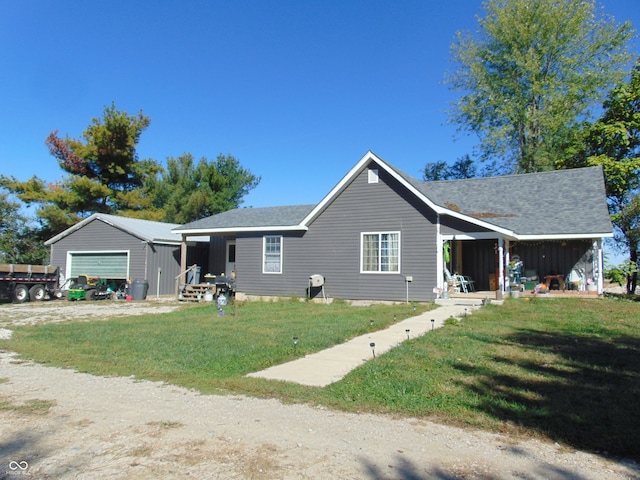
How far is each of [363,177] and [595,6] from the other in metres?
23.5

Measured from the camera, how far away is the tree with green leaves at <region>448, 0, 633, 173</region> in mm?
29203

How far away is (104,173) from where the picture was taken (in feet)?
108

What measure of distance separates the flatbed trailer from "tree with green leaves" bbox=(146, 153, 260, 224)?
13027 mm

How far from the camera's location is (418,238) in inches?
634

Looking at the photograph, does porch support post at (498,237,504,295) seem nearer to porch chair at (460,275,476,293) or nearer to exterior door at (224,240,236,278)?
porch chair at (460,275,476,293)

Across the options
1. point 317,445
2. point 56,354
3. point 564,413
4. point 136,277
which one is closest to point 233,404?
point 317,445

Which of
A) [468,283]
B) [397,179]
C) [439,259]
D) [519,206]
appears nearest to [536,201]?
[519,206]

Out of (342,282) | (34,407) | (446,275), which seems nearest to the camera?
Result: (34,407)

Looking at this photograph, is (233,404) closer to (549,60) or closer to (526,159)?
(526,159)

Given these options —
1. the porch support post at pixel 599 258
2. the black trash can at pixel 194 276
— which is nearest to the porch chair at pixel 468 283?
the porch support post at pixel 599 258

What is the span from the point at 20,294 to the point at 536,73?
30.8 meters

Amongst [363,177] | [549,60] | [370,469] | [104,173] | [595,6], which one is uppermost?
[595,6]

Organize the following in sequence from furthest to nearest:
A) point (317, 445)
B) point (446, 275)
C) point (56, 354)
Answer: point (446, 275), point (56, 354), point (317, 445)

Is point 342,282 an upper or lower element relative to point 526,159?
lower
